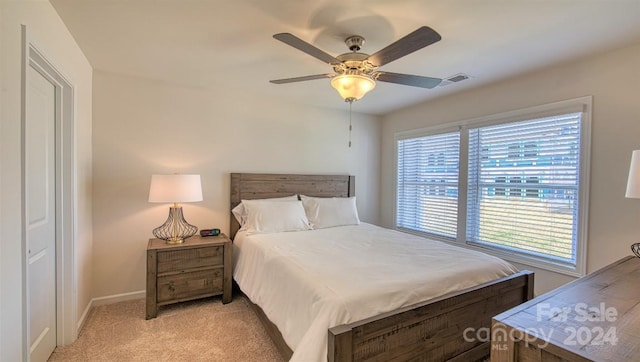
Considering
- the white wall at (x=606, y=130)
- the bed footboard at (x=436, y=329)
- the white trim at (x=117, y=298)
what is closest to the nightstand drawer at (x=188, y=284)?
the white trim at (x=117, y=298)

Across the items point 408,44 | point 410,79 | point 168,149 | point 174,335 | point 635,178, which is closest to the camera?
point 408,44

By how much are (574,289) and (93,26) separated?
3.30 meters

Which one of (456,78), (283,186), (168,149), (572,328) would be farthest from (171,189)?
(456,78)

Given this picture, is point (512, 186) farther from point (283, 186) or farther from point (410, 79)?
point (283, 186)

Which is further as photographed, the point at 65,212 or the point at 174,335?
the point at 174,335

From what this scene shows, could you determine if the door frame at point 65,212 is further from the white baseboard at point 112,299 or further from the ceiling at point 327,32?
the ceiling at point 327,32

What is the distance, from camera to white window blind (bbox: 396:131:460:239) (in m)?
3.71

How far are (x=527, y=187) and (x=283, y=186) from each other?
8.96ft

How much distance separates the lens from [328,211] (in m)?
3.63

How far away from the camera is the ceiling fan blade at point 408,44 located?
4.97 feet

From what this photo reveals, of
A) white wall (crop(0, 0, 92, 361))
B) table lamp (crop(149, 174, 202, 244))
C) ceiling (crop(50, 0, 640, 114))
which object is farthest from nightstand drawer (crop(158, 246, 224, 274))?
ceiling (crop(50, 0, 640, 114))

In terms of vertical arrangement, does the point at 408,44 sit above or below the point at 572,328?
above

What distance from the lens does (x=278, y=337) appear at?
2021mm

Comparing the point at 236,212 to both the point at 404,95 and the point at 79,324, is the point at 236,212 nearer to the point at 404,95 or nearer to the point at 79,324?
the point at 79,324
